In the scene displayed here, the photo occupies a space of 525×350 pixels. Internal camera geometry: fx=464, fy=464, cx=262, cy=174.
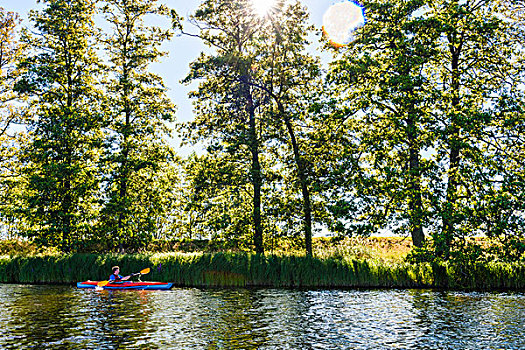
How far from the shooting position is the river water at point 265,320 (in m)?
11.9

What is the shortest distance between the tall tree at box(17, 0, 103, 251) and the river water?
416 inches

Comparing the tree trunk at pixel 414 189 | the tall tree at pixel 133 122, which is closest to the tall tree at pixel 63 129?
the tall tree at pixel 133 122

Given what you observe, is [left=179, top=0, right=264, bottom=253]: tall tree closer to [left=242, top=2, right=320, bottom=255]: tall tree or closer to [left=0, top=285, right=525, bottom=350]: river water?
[left=242, top=2, right=320, bottom=255]: tall tree

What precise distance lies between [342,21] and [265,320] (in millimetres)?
22366

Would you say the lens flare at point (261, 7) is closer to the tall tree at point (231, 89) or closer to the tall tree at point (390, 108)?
the tall tree at point (231, 89)

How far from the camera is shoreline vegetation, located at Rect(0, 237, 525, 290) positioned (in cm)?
2311

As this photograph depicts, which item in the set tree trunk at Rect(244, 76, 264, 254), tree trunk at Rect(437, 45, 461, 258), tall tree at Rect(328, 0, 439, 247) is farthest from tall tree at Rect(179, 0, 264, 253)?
tree trunk at Rect(437, 45, 461, 258)

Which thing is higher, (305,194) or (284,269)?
(305,194)

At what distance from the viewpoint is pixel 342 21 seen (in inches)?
1209

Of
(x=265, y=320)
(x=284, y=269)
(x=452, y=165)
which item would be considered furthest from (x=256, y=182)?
Answer: (x=265, y=320)

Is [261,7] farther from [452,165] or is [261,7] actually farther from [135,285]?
[135,285]

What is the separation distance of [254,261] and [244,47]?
52.2ft

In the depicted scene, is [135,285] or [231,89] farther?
[231,89]

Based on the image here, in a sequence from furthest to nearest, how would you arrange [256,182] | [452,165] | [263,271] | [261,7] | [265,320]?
[261,7], [256,182], [452,165], [263,271], [265,320]
